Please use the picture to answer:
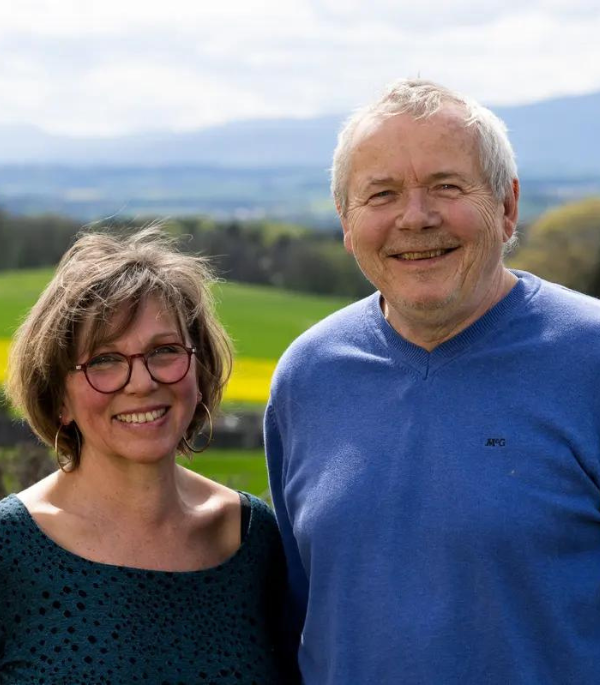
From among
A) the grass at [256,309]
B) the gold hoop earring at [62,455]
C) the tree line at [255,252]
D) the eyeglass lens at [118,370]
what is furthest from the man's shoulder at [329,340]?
the tree line at [255,252]

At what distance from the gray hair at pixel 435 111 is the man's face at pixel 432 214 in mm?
28

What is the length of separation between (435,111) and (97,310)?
1.27m

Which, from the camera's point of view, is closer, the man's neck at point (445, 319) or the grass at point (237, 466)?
the man's neck at point (445, 319)

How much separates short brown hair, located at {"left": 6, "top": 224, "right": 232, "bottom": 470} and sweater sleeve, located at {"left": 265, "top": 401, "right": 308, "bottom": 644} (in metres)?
0.25

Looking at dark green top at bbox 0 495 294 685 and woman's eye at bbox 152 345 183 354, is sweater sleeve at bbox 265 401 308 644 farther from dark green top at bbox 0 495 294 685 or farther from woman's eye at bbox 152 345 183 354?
woman's eye at bbox 152 345 183 354

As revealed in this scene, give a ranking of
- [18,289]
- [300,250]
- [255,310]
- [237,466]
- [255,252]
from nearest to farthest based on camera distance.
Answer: [237,466], [18,289], [255,252], [255,310], [300,250]

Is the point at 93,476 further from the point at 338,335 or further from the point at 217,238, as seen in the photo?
the point at 217,238

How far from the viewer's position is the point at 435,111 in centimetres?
354

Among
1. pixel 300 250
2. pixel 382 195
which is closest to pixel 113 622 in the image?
pixel 382 195

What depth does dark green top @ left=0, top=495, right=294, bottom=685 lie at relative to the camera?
353cm

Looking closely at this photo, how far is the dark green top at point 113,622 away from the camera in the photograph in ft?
11.6

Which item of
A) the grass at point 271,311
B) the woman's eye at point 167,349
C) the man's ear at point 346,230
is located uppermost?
the man's ear at point 346,230

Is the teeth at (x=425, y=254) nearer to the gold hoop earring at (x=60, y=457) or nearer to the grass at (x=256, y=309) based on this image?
the gold hoop earring at (x=60, y=457)

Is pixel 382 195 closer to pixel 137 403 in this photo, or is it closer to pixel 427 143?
pixel 427 143
